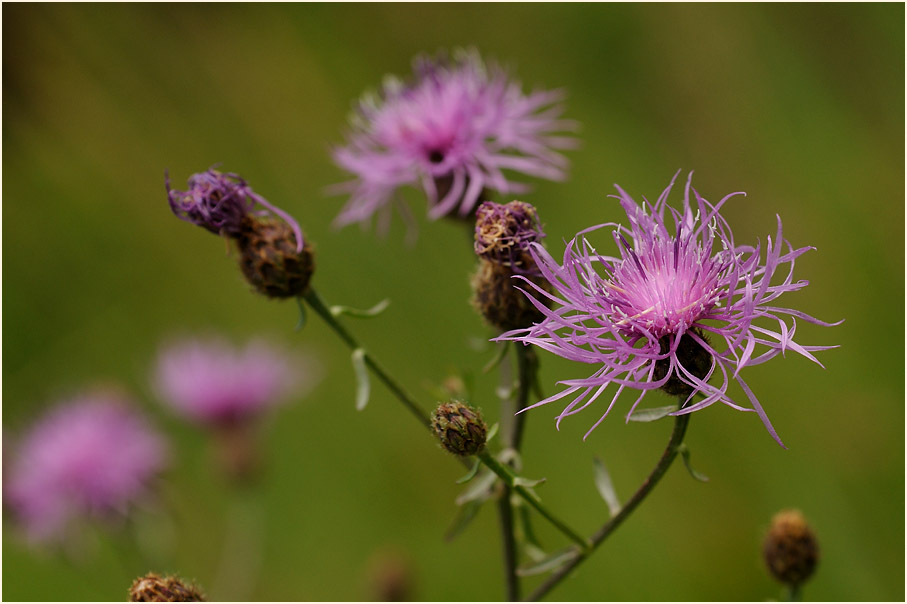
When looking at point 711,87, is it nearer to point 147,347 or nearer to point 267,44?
point 267,44

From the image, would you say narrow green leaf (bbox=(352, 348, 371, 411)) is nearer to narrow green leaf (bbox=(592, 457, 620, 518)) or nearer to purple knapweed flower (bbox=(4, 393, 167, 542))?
narrow green leaf (bbox=(592, 457, 620, 518))

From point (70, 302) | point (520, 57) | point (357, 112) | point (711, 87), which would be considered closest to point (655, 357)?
point (357, 112)

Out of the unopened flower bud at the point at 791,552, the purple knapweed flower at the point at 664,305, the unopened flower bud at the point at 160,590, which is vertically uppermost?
the unopened flower bud at the point at 160,590

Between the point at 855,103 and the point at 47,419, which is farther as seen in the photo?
the point at 855,103

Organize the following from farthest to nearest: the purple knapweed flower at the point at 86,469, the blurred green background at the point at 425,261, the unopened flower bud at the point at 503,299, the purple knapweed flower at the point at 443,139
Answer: the blurred green background at the point at 425,261 < the purple knapweed flower at the point at 86,469 < the purple knapweed flower at the point at 443,139 < the unopened flower bud at the point at 503,299

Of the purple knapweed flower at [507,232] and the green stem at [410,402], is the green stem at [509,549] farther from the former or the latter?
the purple knapweed flower at [507,232]

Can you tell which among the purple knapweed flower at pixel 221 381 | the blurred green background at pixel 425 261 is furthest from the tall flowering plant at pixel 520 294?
the blurred green background at pixel 425 261
